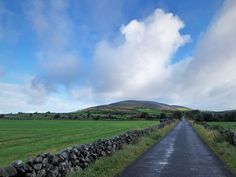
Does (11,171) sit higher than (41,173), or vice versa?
(11,171)

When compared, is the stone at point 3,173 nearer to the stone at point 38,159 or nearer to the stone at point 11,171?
the stone at point 11,171

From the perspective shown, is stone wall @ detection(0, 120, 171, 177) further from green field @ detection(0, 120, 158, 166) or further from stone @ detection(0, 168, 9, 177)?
green field @ detection(0, 120, 158, 166)

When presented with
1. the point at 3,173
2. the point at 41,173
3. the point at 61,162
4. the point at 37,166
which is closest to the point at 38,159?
the point at 37,166

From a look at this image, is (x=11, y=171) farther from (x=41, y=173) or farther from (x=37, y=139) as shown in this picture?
(x=37, y=139)

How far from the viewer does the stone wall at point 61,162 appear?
36.2 ft

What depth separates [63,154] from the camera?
1458cm

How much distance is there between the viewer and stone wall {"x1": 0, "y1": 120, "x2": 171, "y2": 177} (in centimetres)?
1104

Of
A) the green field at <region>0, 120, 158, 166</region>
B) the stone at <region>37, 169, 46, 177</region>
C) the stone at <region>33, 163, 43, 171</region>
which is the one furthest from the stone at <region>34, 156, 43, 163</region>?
the green field at <region>0, 120, 158, 166</region>

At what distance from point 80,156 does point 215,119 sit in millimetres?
152655

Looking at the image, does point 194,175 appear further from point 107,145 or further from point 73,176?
point 107,145

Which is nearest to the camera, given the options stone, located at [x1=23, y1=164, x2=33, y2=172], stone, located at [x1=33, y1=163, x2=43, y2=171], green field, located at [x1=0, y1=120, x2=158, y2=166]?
stone, located at [x1=23, y1=164, x2=33, y2=172]

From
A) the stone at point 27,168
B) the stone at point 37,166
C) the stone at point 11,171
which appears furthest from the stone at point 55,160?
the stone at point 11,171

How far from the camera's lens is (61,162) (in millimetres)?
14109

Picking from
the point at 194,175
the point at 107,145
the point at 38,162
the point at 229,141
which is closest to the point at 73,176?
the point at 38,162
